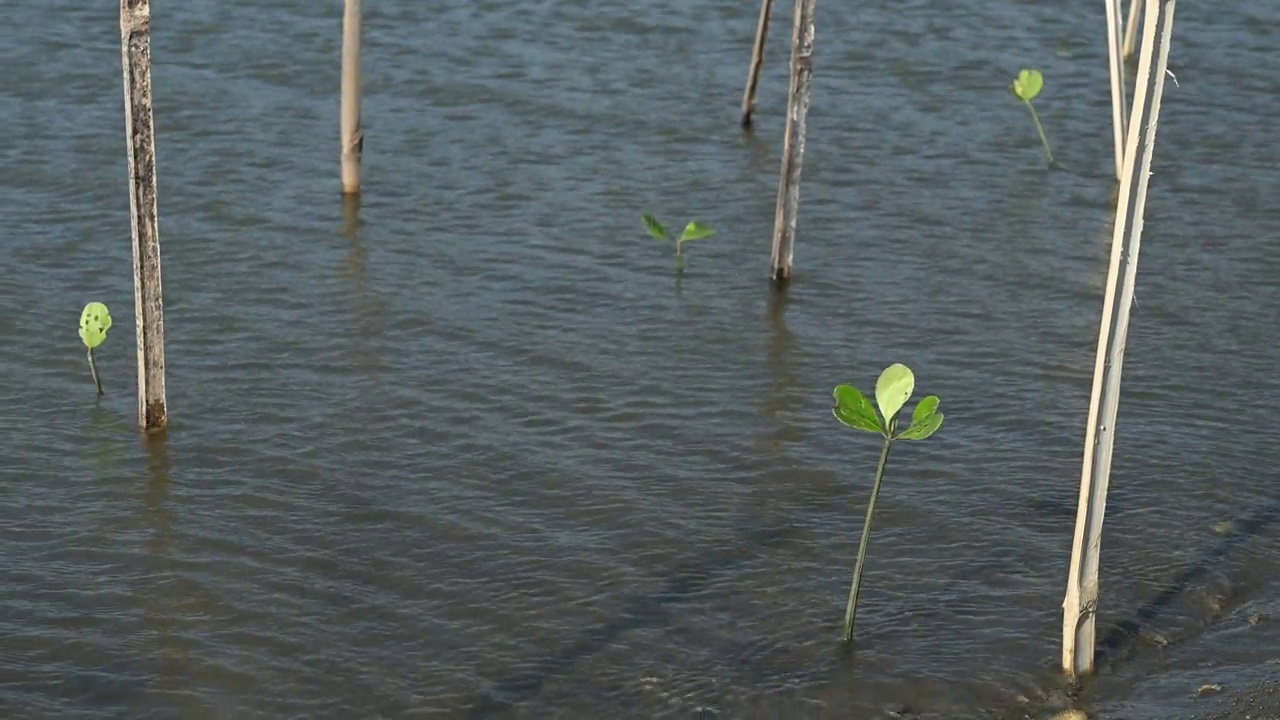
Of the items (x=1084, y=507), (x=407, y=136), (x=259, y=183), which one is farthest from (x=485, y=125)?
(x=1084, y=507)

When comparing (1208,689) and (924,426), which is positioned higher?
(924,426)

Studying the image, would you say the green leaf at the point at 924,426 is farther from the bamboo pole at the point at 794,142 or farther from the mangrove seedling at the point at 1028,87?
the mangrove seedling at the point at 1028,87

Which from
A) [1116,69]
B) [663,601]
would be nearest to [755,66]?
[1116,69]

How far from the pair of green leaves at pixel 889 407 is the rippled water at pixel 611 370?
816 millimetres

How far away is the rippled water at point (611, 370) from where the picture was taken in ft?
18.7

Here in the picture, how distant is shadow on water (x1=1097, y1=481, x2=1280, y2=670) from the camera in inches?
224

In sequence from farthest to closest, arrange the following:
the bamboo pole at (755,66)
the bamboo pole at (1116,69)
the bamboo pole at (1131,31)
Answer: the bamboo pole at (1131,31), the bamboo pole at (755,66), the bamboo pole at (1116,69)

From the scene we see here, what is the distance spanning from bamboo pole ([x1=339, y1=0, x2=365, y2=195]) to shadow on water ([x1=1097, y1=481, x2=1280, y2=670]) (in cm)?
483

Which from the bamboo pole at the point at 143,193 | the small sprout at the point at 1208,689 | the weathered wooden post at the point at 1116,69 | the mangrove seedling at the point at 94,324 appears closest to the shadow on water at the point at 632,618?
the small sprout at the point at 1208,689

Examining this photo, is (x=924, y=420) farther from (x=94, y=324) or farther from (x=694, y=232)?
(x=94, y=324)

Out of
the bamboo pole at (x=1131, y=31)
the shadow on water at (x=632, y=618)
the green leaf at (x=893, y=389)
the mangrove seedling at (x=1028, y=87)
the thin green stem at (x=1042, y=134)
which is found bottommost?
the shadow on water at (x=632, y=618)

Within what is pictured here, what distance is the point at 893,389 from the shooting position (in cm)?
522

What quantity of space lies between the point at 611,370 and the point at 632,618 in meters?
2.00

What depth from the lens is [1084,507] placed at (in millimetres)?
4906
